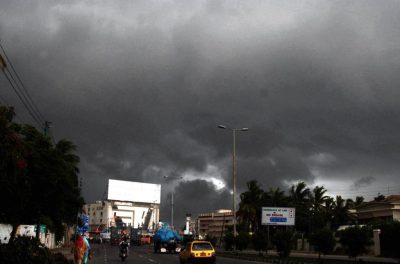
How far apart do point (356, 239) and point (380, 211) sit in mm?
30818

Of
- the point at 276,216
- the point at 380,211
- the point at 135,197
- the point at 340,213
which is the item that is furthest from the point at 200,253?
the point at 135,197

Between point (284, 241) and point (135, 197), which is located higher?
point (135, 197)

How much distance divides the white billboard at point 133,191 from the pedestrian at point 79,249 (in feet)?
455

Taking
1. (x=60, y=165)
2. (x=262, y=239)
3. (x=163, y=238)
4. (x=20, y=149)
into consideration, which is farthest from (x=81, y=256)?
(x=163, y=238)

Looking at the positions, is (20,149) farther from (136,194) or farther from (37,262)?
(136,194)

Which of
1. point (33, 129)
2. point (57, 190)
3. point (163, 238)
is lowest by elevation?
point (163, 238)

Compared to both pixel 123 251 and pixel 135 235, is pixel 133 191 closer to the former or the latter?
pixel 135 235

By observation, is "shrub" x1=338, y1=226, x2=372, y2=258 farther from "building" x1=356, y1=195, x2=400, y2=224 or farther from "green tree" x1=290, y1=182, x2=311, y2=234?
"green tree" x1=290, y1=182, x2=311, y2=234

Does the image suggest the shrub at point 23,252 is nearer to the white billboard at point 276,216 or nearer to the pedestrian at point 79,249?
the pedestrian at point 79,249

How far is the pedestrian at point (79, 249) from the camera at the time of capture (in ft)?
54.6

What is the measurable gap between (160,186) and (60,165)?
13464 centimetres

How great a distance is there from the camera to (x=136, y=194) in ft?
518

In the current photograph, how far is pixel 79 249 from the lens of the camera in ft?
54.7

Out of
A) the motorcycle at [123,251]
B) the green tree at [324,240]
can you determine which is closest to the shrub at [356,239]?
the green tree at [324,240]
